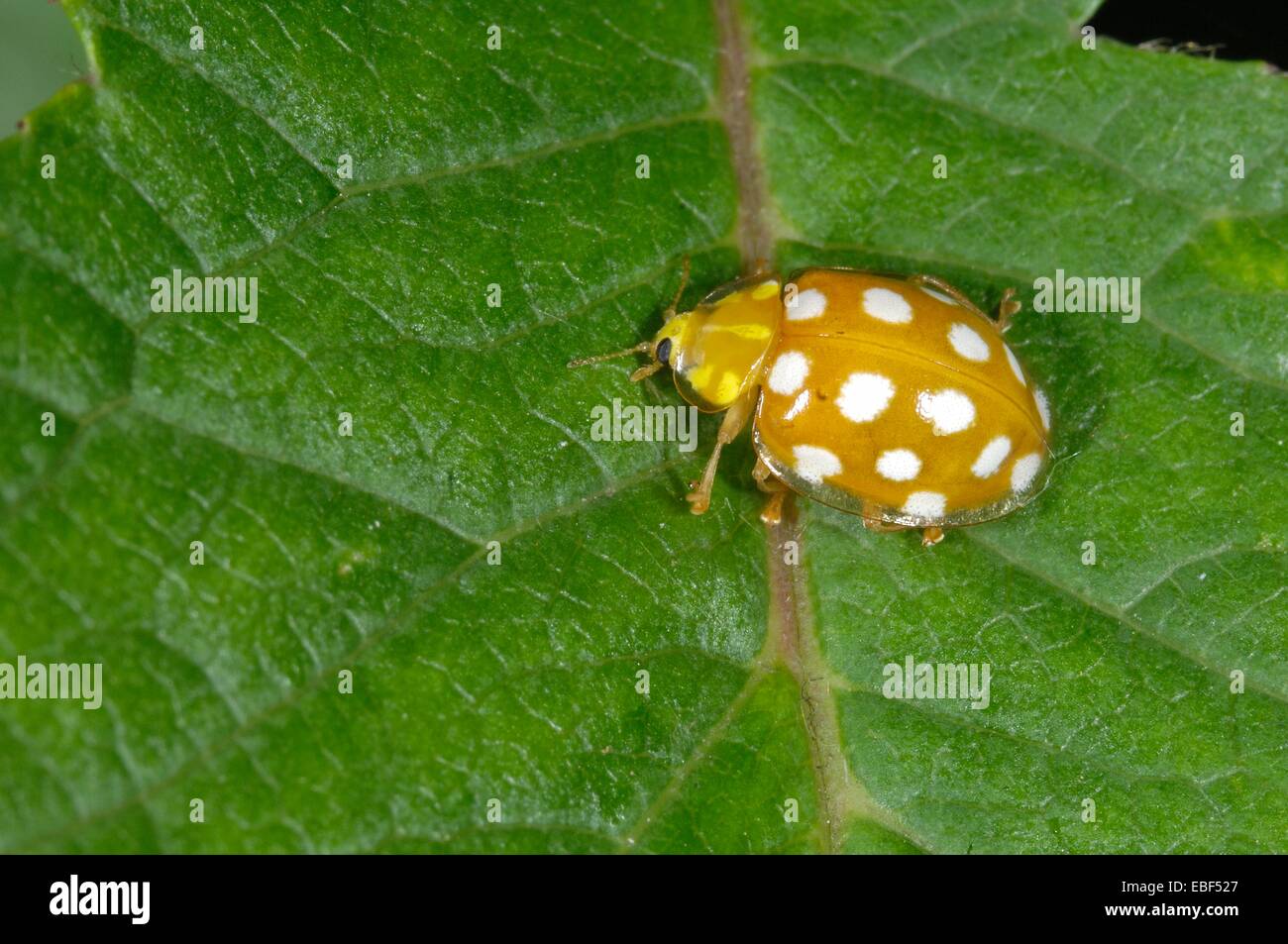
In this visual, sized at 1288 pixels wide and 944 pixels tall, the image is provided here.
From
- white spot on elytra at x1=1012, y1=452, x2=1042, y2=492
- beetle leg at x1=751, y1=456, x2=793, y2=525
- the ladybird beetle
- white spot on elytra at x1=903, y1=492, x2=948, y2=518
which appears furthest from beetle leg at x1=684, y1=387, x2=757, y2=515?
white spot on elytra at x1=1012, y1=452, x2=1042, y2=492

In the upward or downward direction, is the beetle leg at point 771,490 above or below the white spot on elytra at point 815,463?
below

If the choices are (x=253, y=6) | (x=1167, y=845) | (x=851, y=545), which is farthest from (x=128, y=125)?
(x=1167, y=845)

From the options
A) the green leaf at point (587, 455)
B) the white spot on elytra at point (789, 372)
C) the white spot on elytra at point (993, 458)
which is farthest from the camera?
the white spot on elytra at point (789, 372)

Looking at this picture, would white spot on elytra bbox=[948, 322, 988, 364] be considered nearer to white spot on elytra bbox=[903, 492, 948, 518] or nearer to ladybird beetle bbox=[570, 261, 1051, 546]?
ladybird beetle bbox=[570, 261, 1051, 546]

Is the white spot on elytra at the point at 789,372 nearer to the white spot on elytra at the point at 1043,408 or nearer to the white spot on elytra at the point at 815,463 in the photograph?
the white spot on elytra at the point at 815,463

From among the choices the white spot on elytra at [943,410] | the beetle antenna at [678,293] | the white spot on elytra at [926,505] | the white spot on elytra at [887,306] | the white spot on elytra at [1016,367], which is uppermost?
the beetle antenna at [678,293]

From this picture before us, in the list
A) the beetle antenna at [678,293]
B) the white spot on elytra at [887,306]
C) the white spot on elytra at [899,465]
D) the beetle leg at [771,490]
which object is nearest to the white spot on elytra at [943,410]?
the white spot on elytra at [899,465]

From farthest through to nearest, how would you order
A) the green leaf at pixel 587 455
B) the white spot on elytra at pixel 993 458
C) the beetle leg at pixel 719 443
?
the white spot on elytra at pixel 993 458 → the beetle leg at pixel 719 443 → the green leaf at pixel 587 455
